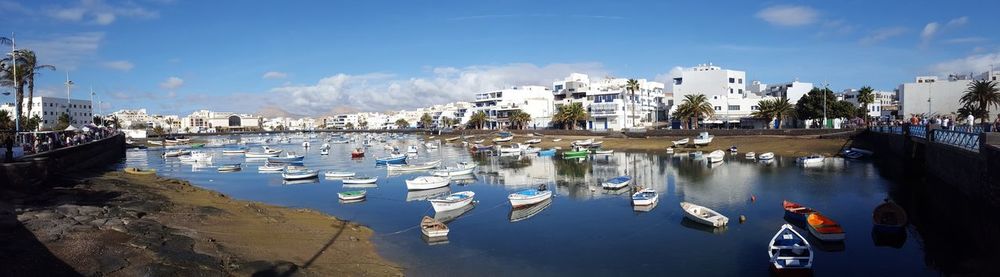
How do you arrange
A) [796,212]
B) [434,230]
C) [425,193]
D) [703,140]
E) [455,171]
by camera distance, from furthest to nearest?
[703,140]
[455,171]
[425,193]
[796,212]
[434,230]

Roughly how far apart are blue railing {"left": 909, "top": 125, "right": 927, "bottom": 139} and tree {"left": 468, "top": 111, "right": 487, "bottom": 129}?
376ft

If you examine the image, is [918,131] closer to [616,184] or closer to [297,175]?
[616,184]

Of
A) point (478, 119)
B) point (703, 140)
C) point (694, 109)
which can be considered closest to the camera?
point (703, 140)

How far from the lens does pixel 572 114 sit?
122 meters

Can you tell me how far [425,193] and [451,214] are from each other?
32.0 feet

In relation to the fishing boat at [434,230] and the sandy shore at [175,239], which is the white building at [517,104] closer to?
the fishing boat at [434,230]

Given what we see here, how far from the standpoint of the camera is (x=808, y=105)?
9400cm

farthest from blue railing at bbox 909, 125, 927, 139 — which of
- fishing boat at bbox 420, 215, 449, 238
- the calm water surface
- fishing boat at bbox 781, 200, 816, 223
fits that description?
fishing boat at bbox 420, 215, 449, 238

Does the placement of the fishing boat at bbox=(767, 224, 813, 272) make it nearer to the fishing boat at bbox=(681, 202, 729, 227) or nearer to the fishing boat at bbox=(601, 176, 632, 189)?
the fishing boat at bbox=(681, 202, 729, 227)

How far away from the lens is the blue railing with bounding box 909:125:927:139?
45.2m

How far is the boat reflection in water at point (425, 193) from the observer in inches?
1608

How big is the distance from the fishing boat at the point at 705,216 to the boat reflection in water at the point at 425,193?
18255mm

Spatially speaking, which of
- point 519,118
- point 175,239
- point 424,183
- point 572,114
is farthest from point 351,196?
Answer: point 519,118

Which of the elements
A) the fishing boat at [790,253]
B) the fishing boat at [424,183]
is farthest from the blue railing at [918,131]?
the fishing boat at [424,183]
